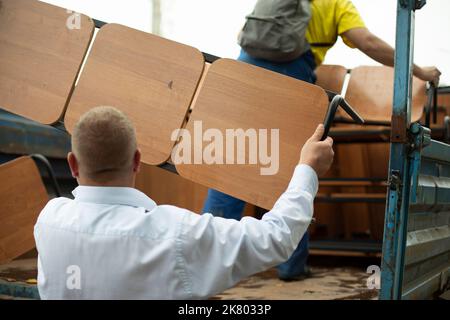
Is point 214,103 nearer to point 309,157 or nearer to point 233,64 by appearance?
point 233,64

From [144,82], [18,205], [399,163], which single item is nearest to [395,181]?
[399,163]

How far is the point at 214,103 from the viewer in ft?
5.52

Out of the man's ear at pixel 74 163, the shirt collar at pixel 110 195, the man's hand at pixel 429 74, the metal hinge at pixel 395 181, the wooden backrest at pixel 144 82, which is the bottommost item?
the shirt collar at pixel 110 195

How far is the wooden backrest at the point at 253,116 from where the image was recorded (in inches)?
62.2

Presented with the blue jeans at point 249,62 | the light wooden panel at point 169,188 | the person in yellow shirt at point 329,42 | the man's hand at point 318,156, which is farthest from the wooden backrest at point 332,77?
the man's hand at point 318,156

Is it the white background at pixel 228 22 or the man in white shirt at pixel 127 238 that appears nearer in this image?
the man in white shirt at pixel 127 238

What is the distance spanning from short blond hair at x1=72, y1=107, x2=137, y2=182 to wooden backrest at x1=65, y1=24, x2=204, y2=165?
28.4 inches

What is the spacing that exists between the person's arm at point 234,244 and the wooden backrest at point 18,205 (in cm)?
144

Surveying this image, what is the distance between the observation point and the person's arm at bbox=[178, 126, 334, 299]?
94 cm

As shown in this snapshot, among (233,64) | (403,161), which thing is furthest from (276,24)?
(403,161)

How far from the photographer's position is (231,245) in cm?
97

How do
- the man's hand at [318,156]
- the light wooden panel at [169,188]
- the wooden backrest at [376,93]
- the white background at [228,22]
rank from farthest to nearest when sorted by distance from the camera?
the light wooden panel at [169,188] < the wooden backrest at [376,93] < the white background at [228,22] < the man's hand at [318,156]

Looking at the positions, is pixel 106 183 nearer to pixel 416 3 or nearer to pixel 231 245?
pixel 231 245

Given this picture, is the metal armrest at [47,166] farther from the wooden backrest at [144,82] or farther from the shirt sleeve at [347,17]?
the shirt sleeve at [347,17]
